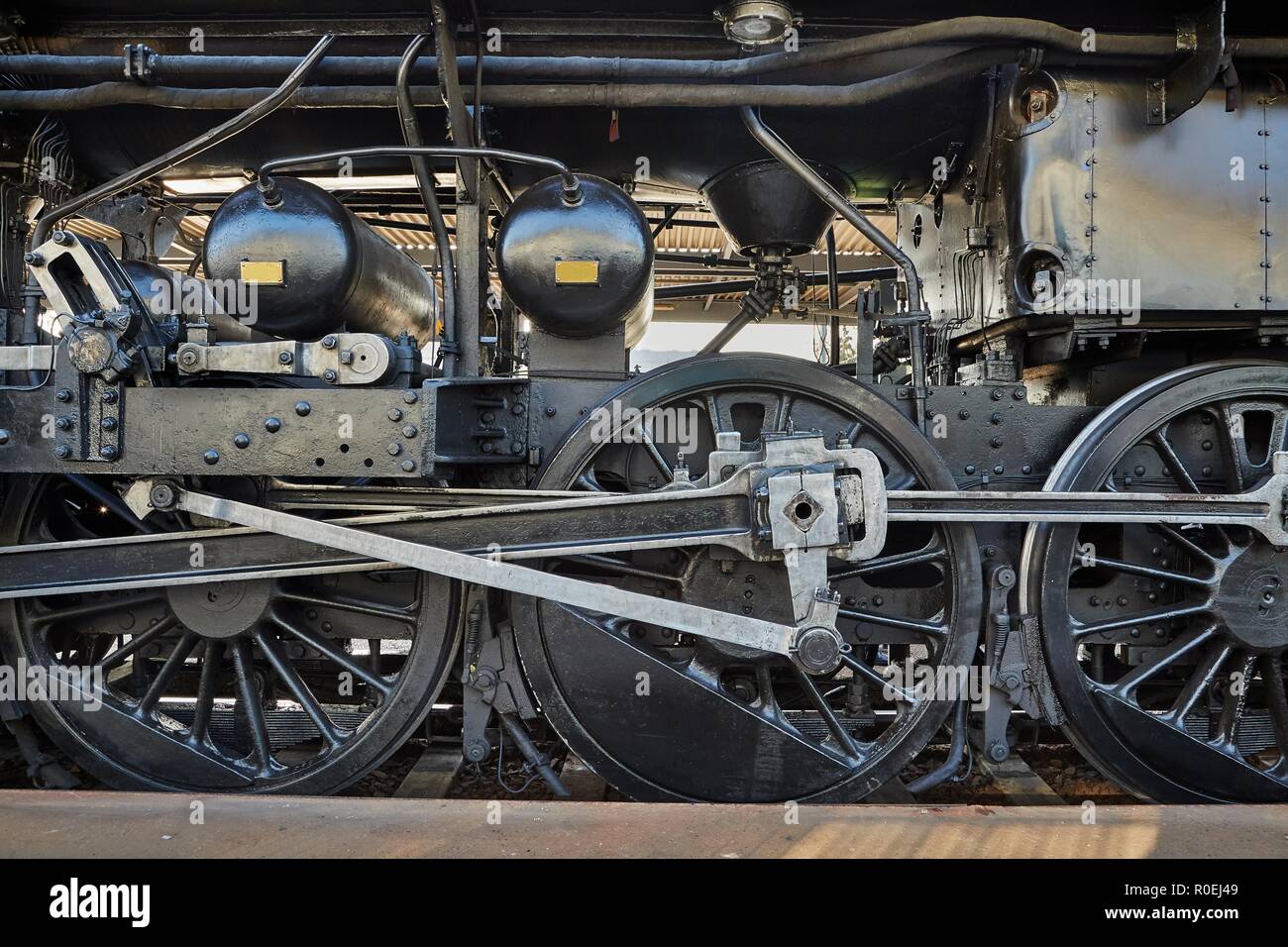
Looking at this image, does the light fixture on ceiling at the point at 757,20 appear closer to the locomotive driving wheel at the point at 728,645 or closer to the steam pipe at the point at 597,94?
the steam pipe at the point at 597,94

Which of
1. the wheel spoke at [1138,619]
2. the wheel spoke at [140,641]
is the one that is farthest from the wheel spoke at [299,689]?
the wheel spoke at [1138,619]

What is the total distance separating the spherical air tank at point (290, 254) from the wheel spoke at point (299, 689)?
100 cm

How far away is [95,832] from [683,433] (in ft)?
6.35

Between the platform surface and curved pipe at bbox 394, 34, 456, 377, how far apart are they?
134cm

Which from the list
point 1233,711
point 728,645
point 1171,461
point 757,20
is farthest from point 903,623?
point 757,20

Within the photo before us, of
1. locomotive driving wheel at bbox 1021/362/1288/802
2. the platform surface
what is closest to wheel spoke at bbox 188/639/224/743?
the platform surface

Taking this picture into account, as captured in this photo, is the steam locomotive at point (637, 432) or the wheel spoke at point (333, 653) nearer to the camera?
the steam locomotive at point (637, 432)

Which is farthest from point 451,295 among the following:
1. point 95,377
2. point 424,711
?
point 424,711

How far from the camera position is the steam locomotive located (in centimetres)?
244

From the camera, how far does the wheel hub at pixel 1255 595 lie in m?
2.64

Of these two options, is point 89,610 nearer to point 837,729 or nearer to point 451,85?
point 451,85

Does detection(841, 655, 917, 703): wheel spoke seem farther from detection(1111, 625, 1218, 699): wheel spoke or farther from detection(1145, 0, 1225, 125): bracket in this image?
detection(1145, 0, 1225, 125): bracket

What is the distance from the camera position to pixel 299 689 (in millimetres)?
2729

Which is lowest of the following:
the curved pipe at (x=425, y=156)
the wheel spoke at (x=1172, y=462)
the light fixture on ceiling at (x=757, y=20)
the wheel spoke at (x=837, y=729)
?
the wheel spoke at (x=837, y=729)
